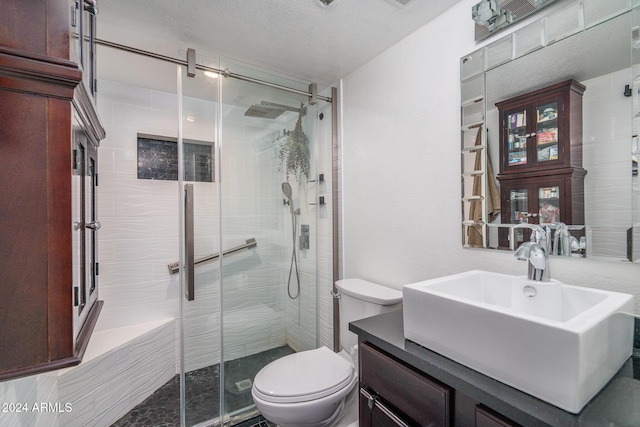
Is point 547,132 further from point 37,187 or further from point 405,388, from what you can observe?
point 37,187

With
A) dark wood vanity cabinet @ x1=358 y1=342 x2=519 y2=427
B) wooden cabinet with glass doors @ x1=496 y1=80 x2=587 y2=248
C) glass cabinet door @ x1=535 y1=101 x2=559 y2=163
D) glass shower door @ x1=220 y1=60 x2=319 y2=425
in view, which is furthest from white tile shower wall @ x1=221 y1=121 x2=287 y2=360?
glass cabinet door @ x1=535 y1=101 x2=559 y2=163

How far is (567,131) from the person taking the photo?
1.05 meters

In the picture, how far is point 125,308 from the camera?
7.23 ft

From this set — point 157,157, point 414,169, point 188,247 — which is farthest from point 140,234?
point 414,169

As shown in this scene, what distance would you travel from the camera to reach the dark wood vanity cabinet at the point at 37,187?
1.89 feet

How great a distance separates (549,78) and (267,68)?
5.39 ft

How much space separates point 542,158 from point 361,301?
110 centimetres

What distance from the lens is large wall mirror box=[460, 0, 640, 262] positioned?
95 centimetres

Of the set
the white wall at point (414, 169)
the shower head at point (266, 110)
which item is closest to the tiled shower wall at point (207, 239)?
the shower head at point (266, 110)

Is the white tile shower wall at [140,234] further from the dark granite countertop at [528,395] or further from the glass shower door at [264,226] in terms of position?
the dark granite countertop at [528,395]

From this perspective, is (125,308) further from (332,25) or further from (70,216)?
(332,25)

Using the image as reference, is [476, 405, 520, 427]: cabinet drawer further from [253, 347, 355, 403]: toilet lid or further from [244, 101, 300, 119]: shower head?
[244, 101, 300, 119]: shower head

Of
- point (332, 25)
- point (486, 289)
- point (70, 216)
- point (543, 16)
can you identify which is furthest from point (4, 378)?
point (543, 16)

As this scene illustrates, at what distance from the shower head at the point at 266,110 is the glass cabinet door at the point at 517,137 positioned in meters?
1.38
